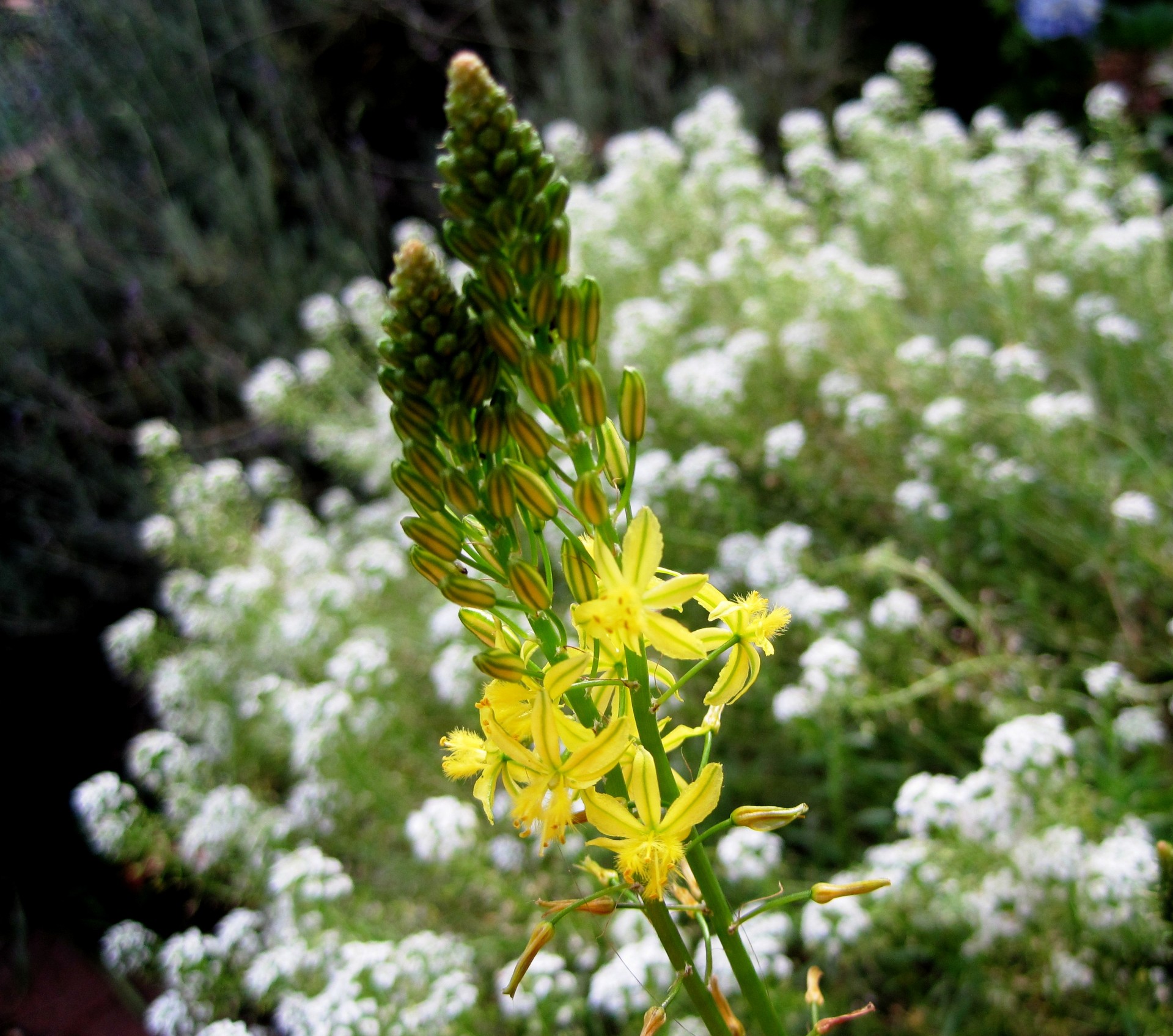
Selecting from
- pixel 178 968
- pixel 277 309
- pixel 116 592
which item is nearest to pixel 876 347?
pixel 178 968

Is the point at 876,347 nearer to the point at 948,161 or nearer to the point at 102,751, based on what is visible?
the point at 948,161

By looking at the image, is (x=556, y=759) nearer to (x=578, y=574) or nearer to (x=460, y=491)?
(x=578, y=574)

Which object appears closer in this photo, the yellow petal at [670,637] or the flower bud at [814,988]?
the yellow petal at [670,637]

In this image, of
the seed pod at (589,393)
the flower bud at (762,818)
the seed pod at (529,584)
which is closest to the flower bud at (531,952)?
the flower bud at (762,818)

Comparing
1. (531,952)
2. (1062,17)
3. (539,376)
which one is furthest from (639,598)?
(1062,17)

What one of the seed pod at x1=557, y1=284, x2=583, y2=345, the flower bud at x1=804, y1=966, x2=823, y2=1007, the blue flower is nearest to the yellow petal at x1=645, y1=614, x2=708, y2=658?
the seed pod at x1=557, y1=284, x2=583, y2=345

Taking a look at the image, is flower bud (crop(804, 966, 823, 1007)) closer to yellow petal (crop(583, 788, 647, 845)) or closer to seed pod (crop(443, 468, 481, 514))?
yellow petal (crop(583, 788, 647, 845))

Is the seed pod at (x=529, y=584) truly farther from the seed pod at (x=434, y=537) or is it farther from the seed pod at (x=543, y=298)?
the seed pod at (x=543, y=298)
